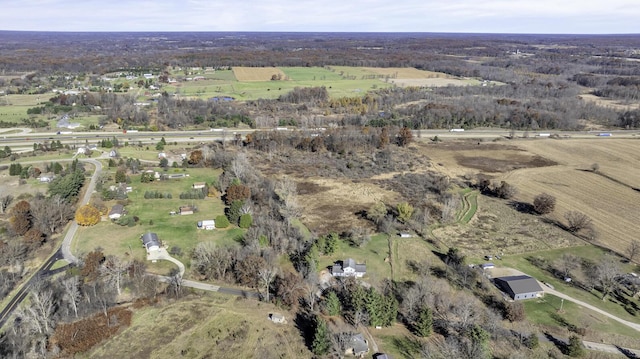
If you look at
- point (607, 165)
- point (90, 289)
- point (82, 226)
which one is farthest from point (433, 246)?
point (607, 165)

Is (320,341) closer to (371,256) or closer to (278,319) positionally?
(278,319)

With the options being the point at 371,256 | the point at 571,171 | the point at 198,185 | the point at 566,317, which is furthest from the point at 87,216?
the point at 571,171

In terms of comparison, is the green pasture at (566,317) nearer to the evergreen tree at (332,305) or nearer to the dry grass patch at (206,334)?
the evergreen tree at (332,305)

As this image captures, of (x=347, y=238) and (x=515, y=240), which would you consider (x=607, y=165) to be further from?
(x=347, y=238)

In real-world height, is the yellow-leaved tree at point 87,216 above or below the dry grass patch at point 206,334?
above

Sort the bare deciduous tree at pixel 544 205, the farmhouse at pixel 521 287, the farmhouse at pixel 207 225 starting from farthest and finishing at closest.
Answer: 1. the bare deciduous tree at pixel 544 205
2. the farmhouse at pixel 207 225
3. the farmhouse at pixel 521 287

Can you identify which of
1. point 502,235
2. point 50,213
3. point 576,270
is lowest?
point 502,235

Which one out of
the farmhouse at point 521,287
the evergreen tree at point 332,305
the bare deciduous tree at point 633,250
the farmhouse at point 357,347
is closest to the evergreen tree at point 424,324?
the farmhouse at point 357,347
